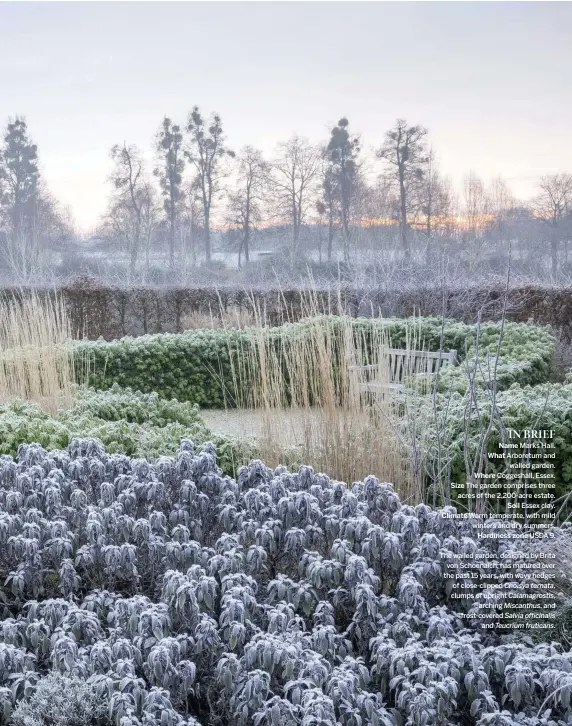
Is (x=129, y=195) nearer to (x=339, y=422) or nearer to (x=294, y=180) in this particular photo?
(x=294, y=180)

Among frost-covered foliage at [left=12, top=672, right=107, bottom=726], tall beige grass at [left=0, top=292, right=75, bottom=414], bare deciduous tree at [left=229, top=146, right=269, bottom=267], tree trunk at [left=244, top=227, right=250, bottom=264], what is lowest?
frost-covered foliage at [left=12, top=672, right=107, bottom=726]

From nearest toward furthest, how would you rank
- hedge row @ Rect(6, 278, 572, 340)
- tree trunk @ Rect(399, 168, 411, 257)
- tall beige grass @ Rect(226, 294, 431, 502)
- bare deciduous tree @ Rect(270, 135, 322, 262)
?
tall beige grass @ Rect(226, 294, 431, 502) → hedge row @ Rect(6, 278, 572, 340) → tree trunk @ Rect(399, 168, 411, 257) → bare deciduous tree @ Rect(270, 135, 322, 262)

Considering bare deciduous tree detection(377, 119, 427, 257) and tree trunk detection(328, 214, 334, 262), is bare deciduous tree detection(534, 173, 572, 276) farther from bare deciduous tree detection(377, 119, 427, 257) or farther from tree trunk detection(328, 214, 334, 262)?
tree trunk detection(328, 214, 334, 262)

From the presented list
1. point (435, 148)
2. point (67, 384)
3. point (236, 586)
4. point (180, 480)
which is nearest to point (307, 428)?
point (180, 480)

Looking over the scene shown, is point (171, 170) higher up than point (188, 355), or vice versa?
point (171, 170)

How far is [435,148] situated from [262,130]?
190 inches

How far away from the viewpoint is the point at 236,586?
160 cm

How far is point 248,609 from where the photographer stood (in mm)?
1625

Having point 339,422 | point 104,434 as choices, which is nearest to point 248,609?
point 339,422

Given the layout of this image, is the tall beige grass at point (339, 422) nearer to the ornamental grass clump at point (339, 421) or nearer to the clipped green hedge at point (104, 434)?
the ornamental grass clump at point (339, 421)

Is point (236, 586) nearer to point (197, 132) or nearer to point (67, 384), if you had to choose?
point (67, 384)

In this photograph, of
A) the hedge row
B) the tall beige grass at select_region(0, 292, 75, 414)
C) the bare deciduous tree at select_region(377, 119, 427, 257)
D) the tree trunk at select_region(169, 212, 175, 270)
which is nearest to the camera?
the tall beige grass at select_region(0, 292, 75, 414)

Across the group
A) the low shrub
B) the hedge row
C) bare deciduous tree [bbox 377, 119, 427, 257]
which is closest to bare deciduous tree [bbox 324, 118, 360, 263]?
bare deciduous tree [bbox 377, 119, 427, 257]

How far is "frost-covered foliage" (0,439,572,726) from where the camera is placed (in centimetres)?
134
